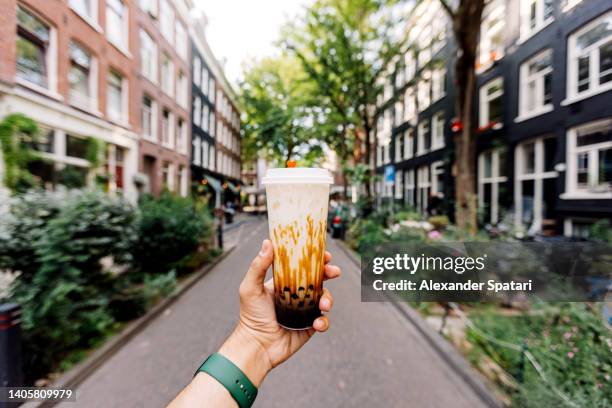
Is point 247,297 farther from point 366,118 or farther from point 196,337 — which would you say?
point 366,118

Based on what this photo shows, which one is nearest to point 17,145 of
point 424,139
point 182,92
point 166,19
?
point 166,19

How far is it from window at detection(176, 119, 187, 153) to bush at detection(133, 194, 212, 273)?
92 cm

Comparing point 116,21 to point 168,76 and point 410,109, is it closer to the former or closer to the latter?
point 168,76

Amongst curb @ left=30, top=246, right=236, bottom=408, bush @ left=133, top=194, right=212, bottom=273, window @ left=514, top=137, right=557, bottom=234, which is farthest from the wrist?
window @ left=514, top=137, right=557, bottom=234

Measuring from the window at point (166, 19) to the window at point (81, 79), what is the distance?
50 centimetres

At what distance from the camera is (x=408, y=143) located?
15.9 m

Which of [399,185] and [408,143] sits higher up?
[408,143]

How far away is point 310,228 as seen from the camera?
80 centimetres

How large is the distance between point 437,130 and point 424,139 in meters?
1.24

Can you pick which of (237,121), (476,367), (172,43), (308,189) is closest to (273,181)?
(308,189)

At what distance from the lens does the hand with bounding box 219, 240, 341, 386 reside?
961 mm

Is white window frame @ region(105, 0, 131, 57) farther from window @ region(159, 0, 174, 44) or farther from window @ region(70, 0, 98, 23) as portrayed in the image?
window @ region(159, 0, 174, 44)

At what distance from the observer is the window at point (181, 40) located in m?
1.98

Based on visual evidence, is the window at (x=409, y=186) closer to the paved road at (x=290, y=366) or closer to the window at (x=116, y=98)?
the paved road at (x=290, y=366)
